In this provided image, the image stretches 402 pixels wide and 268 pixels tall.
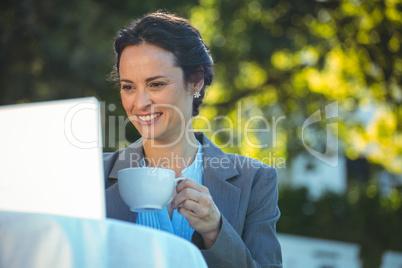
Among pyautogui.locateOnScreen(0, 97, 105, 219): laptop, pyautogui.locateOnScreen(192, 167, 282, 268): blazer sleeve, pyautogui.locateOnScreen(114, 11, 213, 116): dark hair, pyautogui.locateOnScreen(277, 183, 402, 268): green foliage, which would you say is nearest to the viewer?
pyautogui.locateOnScreen(0, 97, 105, 219): laptop

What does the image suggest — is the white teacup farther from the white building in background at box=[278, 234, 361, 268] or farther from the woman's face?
the white building in background at box=[278, 234, 361, 268]

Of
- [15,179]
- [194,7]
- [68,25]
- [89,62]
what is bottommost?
[15,179]

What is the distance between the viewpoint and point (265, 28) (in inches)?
333

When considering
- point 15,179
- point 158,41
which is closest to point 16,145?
point 15,179

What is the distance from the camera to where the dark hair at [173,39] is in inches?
81.3

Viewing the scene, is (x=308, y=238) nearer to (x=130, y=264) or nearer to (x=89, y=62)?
(x=89, y=62)

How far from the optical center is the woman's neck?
2158mm

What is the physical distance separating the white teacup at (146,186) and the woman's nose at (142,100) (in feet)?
1.68

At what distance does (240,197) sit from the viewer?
2.01 m

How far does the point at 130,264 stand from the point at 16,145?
0.39 meters

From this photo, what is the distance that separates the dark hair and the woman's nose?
19cm

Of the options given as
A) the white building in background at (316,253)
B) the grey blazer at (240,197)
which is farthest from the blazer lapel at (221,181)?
the white building in background at (316,253)

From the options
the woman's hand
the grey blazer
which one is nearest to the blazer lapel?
the grey blazer

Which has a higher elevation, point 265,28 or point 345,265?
point 265,28
